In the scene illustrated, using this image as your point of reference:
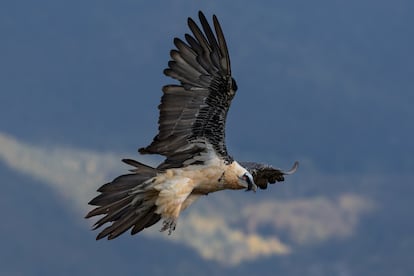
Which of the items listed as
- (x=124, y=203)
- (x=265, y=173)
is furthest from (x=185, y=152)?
(x=265, y=173)

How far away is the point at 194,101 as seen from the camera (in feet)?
54.9

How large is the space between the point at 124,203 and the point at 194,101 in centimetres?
217

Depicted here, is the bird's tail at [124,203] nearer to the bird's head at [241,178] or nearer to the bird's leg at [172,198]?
the bird's leg at [172,198]

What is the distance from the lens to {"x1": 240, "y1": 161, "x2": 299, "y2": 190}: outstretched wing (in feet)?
60.5

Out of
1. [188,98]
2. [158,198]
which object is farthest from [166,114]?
[158,198]

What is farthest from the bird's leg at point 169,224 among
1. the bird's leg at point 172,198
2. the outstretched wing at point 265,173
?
the outstretched wing at point 265,173

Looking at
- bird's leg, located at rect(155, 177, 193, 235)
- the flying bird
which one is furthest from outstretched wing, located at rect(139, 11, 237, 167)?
bird's leg, located at rect(155, 177, 193, 235)

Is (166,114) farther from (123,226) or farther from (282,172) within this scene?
(282,172)

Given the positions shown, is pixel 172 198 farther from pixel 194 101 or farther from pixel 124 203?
pixel 194 101

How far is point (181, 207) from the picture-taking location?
16188 millimetres

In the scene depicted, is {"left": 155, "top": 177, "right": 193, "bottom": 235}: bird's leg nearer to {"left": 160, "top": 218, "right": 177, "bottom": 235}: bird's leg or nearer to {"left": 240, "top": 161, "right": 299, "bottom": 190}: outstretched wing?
{"left": 160, "top": 218, "right": 177, "bottom": 235}: bird's leg

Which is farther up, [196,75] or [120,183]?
[196,75]

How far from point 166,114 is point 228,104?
111 cm

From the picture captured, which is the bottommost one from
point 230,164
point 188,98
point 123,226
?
point 123,226
